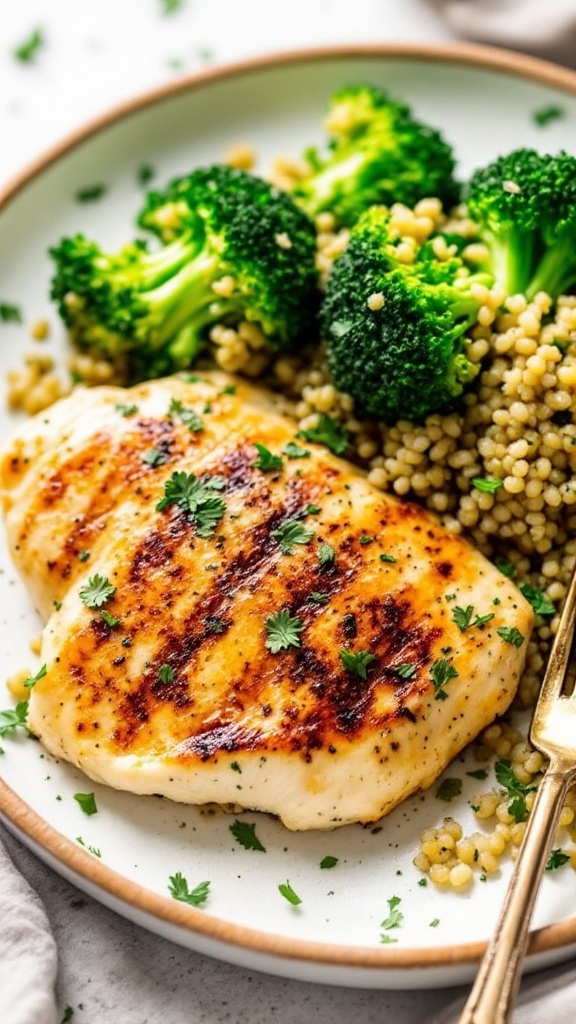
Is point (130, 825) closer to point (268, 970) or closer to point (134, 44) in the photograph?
point (268, 970)

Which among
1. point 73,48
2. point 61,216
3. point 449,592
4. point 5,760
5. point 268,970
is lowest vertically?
point 268,970

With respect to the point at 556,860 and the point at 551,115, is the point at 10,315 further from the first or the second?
the point at 556,860

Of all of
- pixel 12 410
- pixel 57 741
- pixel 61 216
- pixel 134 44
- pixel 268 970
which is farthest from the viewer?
pixel 134 44

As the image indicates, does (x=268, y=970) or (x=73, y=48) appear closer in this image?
(x=268, y=970)

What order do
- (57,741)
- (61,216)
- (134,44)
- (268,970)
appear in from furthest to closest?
1. (134,44)
2. (61,216)
3. (57,741)
4. (268,970)

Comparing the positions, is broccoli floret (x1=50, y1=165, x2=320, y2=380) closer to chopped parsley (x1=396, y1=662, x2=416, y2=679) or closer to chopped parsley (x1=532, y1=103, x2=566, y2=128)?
chopped parsley (x1=532, y1=103, x2=566, y2=128)

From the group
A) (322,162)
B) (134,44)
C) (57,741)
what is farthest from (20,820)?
(134,44)

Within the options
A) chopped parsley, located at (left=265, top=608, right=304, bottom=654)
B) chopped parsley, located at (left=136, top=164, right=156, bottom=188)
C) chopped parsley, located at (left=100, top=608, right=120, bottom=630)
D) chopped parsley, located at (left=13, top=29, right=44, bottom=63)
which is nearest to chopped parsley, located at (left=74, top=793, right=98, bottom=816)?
chopped parsley, located at (left=100, top=608, right=120, bottom=630)

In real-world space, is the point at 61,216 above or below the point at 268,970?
above
